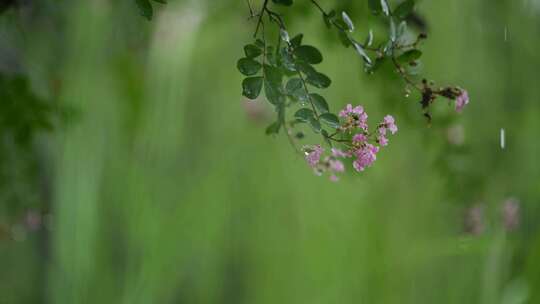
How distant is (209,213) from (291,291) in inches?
7.6

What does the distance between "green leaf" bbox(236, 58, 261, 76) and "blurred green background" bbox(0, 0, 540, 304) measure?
551 mm

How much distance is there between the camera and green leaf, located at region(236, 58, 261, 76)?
0.38 m

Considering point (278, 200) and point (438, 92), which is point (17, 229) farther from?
point (438, 92)

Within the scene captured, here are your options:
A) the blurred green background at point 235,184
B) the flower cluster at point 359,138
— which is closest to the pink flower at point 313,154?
the flower cluster at point 359,138

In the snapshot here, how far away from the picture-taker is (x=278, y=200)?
1.21 metres

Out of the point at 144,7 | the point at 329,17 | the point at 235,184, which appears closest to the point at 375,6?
the point at 329,17

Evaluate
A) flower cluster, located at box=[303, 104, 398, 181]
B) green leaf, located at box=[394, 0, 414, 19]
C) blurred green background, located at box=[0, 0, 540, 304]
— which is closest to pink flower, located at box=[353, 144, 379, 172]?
flower cluster, located at box=[303, 104, 398, 181]

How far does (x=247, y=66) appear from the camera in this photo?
381 millimetres

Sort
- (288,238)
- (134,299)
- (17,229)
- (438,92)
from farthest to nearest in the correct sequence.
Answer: (288,238), (134,299), (17,229), (438,92)

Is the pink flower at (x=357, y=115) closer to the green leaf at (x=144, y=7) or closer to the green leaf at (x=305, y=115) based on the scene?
the green leaf at (x=305, y=115)

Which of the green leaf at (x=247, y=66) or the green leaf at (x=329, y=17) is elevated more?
the green leaf at (x=329, y=17)

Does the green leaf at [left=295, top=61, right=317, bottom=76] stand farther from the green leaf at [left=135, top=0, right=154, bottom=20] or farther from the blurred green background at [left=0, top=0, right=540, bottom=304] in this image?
the blurred green background at [left=0, top=0, right=540, bottom=304]

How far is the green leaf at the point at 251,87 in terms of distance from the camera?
1.24 feet

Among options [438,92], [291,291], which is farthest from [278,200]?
[438,92]
